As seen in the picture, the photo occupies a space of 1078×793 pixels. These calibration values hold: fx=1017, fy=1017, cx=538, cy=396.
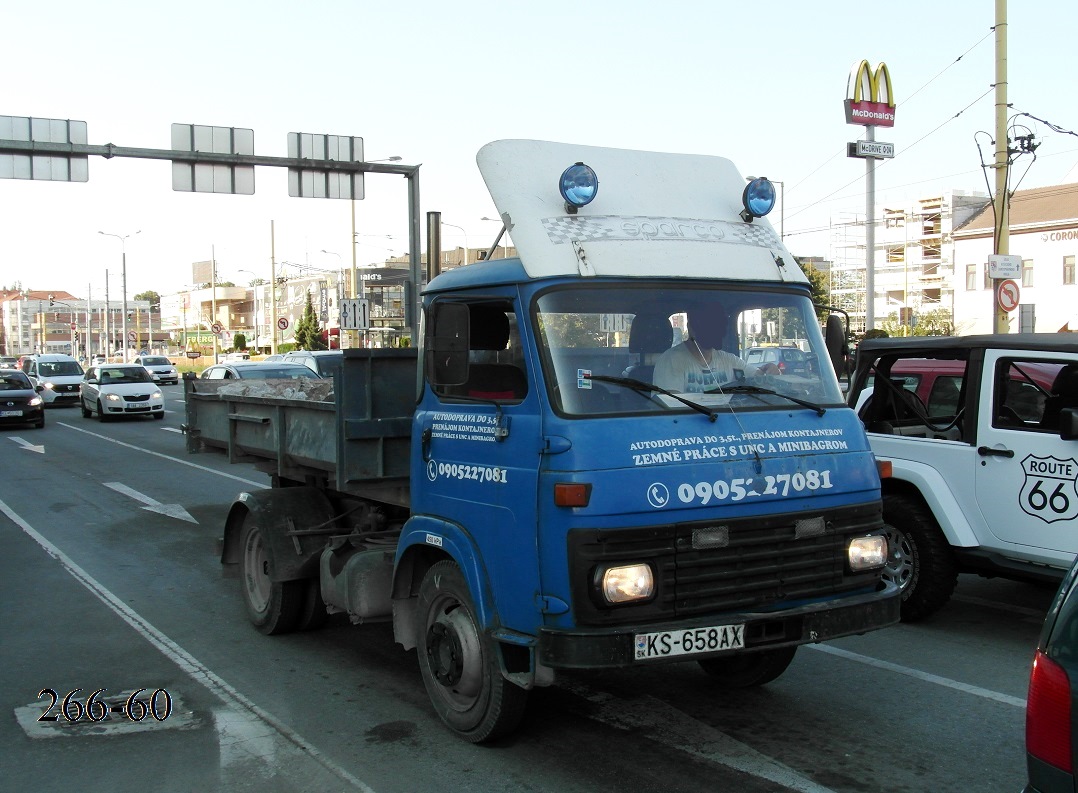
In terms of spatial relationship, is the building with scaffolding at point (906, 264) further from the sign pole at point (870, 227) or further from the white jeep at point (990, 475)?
the white jeep at point (990, 475)

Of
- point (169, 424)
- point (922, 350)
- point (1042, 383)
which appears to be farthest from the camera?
point (169, 424)

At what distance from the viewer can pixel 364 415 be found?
19.7ft

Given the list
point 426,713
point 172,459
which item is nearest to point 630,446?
point 426,713

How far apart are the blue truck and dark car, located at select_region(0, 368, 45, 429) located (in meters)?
24.0

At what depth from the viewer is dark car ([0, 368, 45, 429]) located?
26094mm

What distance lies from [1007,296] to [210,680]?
646 inches

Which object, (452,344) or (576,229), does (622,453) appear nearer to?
(452,344)

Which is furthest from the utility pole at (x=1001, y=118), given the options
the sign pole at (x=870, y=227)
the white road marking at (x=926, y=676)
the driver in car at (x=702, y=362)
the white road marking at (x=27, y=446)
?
the white road marking at (x=27, y=446)

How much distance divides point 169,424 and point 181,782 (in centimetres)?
2467

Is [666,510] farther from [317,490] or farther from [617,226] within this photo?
[317,490]

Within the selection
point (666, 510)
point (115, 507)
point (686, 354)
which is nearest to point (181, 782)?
point (666, 510)

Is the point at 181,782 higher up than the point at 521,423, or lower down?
lower down

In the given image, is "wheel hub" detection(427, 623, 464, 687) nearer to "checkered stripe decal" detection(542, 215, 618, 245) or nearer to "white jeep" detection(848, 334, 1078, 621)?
"checkered stripe decal" detection(542, 215, 618, 245)

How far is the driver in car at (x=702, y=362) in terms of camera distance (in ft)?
15.6
